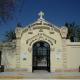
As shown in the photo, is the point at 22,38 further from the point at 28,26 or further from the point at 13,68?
the point at 13,68

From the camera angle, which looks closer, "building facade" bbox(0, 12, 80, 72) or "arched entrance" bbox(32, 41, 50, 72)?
"building facade" bbox(0, 12, 80, 72)

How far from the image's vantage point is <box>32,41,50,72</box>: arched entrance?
112 ft

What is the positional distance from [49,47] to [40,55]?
208 cm

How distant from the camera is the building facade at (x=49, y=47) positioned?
32.6m

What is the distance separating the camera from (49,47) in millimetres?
33312

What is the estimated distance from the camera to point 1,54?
33656 millimetres

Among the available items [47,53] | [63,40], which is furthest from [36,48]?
[63,40]

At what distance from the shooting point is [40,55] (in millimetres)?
34781

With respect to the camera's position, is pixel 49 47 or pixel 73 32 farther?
pixel 73 32

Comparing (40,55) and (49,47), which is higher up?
(49,47)

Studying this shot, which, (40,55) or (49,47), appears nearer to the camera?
(49,47)

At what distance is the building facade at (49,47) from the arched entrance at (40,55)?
92cm

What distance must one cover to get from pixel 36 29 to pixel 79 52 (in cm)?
566

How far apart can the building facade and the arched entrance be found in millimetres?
920
